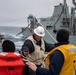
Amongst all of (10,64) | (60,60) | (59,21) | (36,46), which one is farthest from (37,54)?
(59,21)

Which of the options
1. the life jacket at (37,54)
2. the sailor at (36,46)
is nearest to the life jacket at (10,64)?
the sailor at (36,46)

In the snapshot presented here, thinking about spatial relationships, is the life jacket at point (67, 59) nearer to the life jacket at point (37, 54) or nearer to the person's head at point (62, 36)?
the person's head at point (62, 36)

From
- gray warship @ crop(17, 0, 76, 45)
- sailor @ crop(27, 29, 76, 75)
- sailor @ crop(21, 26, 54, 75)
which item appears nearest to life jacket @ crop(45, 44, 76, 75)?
sailor @ crop(27, 29, 76, 75)

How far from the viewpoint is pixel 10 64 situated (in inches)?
125

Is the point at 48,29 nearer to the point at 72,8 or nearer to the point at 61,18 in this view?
the point at 61,18

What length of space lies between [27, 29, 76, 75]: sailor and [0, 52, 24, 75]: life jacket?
7.0 inches

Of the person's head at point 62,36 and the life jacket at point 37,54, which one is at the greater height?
the person's head at point 62,36

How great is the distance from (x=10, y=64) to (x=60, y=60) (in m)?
0.57

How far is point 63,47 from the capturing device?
135 inches

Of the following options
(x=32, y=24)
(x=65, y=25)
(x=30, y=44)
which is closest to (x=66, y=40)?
(x=30, y=44)

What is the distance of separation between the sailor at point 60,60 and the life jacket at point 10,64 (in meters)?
0.18

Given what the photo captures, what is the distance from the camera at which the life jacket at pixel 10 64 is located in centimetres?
318

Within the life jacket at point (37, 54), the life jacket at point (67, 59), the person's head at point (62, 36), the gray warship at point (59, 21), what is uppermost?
the person's head at point (62, 36)

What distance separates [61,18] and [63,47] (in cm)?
2949
